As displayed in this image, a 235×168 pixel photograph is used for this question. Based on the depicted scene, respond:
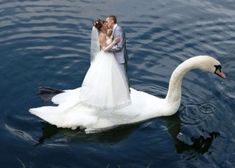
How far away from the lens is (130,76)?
14148 millimetres

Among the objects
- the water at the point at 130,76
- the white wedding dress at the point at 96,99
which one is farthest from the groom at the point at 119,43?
the water at the point at 130,76

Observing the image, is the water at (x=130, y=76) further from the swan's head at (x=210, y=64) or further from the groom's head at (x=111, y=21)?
the groom's head at (x=111, y=21)

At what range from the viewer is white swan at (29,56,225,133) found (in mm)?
12219

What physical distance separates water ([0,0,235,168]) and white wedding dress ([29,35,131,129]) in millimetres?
274

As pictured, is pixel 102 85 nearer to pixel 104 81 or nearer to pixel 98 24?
pixel 104 81

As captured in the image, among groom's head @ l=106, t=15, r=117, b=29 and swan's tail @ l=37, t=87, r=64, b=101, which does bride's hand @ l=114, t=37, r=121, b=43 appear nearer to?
groom's head @ l=106, t=15, r=117, b=29

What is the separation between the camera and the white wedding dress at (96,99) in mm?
12219

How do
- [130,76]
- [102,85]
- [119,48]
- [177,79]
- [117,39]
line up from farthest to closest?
1. [130,76]
2. [177,79]
3. [102,85]
4. [119,48]
5. [117,39]

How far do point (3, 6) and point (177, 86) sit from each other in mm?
6842

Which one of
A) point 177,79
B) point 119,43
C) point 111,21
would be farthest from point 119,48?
point 177,79

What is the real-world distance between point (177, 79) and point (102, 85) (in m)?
1.55

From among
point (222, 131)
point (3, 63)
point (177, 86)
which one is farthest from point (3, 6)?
point (222, 131)

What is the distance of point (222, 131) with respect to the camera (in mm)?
12273

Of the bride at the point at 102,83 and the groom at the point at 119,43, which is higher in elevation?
the groom at the point at 119,43
